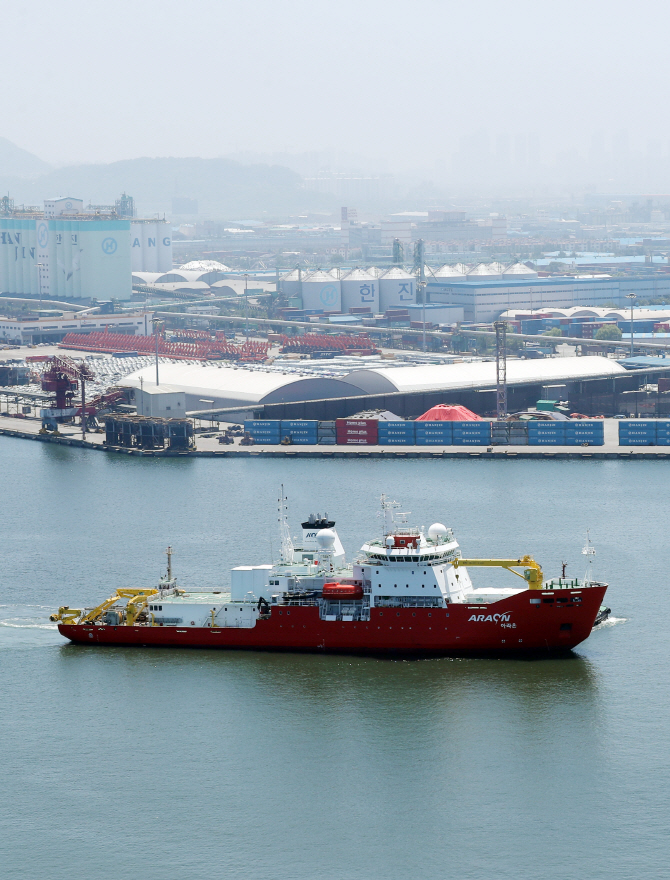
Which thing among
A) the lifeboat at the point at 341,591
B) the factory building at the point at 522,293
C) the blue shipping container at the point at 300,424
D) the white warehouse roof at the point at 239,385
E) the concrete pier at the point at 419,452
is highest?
the factory building at the point at 522,293

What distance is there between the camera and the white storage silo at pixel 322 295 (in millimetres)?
109000

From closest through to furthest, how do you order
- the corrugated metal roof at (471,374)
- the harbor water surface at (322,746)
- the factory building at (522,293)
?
the harbor water surface at (322,746)
the corrugated metal roof at (471,374)
the factory building at (522,293)

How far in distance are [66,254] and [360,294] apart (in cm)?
2462

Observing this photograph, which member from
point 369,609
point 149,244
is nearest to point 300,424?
point 369,609

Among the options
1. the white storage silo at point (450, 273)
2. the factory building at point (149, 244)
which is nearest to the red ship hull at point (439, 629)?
the white storage silo at point (450, 273)

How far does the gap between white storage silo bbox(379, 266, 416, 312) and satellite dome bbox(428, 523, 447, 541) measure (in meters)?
81.6

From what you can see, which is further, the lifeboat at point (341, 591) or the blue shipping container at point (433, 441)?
the blue shipping container at point (433, 441)

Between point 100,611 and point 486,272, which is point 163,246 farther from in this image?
point 100,611

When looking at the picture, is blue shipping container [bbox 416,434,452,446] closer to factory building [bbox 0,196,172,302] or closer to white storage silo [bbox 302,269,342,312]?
white storage silo [bbox 302,269,342,312]

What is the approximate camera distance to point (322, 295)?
358ft

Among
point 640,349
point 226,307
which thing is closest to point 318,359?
point 640,349

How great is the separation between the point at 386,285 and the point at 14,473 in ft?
204

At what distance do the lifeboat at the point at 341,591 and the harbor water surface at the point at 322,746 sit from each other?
4.01 feet

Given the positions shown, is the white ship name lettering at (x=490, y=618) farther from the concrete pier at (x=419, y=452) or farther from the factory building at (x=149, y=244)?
the factory building at (x=149, y=244)
